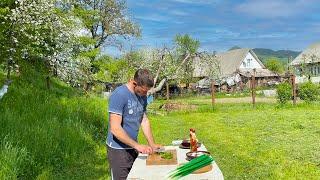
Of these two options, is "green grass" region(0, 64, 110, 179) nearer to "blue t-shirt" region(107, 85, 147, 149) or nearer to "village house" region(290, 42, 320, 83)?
"blue t-shirt" region(107, 85, 147, 149)

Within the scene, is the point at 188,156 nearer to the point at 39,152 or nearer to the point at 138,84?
the point at 138,84

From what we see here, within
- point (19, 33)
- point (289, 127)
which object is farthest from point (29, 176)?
point (289, 127)

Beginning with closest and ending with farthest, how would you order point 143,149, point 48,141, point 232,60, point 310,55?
point 143,149, point 48,141, point 310,55, point 232,60

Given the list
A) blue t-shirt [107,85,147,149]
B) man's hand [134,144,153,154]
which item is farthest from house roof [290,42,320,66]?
man's hand [134,144,153,154]

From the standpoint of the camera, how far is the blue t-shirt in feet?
18.2

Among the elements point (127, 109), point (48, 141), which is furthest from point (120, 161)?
point (48, 141)

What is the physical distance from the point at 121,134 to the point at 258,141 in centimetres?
843

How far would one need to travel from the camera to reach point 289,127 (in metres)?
15.6

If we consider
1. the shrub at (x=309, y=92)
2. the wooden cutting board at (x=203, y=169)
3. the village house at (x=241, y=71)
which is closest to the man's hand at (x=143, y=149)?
the wooden cutting board at (x=203, y=169)

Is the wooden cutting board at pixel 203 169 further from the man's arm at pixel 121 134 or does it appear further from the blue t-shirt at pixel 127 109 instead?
the blue t-shirt at pixel 127 109

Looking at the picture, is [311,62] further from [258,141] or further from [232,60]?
[258,141]

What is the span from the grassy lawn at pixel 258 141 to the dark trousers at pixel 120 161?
12.1 feet

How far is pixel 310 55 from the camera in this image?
76000mm

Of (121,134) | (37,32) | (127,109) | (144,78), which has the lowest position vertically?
(121,134)
